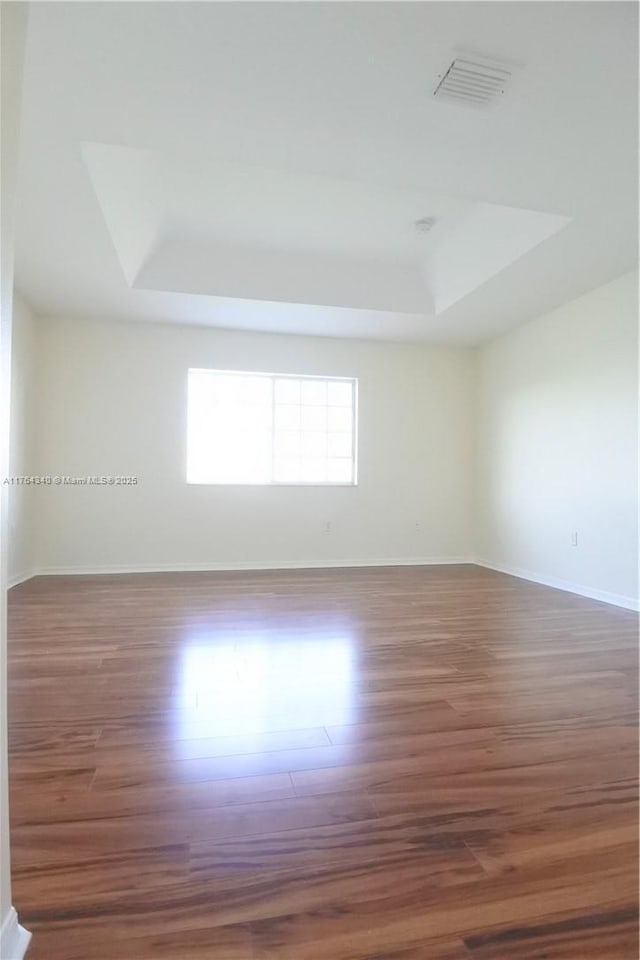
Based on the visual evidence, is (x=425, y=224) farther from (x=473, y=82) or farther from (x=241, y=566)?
(x=241, y=566)

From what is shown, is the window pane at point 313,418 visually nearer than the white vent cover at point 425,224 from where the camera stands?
No

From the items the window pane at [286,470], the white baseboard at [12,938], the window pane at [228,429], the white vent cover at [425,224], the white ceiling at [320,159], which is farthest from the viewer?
the window pane at [286,470]

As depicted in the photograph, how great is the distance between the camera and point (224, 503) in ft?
16.7

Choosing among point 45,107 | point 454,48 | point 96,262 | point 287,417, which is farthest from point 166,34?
point 287,417

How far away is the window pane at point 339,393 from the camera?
5500 mm

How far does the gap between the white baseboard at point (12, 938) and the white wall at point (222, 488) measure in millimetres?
4170

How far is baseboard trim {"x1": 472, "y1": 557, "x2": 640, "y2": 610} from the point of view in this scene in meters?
3.61

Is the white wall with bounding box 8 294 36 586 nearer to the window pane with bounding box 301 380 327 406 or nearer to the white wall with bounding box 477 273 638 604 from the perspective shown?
the window pane with bounding box 301 380 327 406

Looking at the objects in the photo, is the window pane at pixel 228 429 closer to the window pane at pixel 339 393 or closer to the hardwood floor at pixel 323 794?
the window pane at pixel 339 393

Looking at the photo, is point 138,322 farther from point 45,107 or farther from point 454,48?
point 454,48

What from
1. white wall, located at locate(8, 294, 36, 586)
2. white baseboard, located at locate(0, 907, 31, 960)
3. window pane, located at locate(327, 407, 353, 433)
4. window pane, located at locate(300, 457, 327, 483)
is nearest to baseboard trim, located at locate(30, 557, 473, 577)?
white wall, located at locate(8, 294, 36, 586)

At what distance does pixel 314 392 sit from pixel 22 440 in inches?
117

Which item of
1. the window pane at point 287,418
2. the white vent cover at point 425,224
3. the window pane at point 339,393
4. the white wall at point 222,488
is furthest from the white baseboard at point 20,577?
the white vent cover at point 425,224

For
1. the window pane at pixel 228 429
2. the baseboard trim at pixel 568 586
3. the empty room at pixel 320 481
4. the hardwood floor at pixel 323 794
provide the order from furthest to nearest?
the window pane at pixel 228 429, the baseboard trim at pixel 568 586, the empty room at pixel 320 481, the hardwood floor at pixel 323 794
